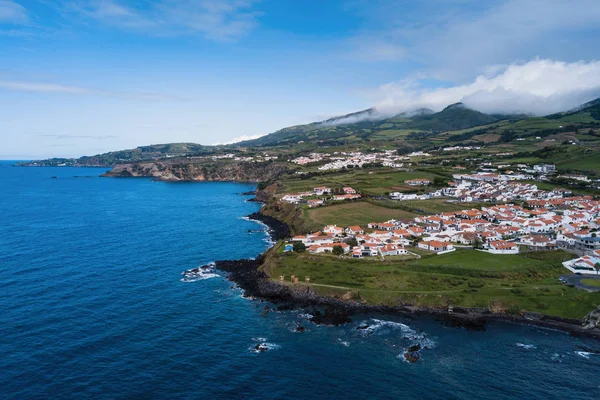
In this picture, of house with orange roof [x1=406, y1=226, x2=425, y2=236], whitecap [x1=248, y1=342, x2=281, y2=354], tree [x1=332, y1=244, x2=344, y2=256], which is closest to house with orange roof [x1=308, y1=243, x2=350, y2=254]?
tree [x1=332, y1=244, x2=344, y2=256]

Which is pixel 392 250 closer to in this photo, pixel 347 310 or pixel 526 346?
pixel 347 310

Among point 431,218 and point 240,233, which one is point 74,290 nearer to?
point 240,233

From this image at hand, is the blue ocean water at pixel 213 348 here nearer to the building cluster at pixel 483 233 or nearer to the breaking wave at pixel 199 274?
the breaking wave at pixel 199 274

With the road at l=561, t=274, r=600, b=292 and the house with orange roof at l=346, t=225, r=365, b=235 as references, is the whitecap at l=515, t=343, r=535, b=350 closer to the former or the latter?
the road at l=561, t=274, r=600, b=292

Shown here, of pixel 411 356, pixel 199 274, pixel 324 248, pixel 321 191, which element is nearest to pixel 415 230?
pixel 324 248

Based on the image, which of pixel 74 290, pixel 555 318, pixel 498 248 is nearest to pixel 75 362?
pixel 74 290
